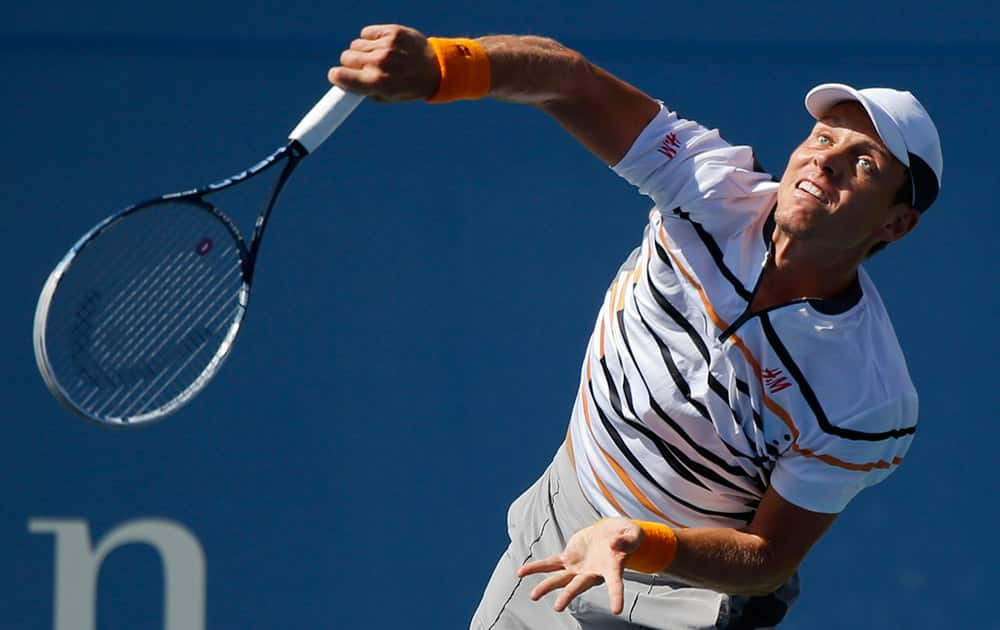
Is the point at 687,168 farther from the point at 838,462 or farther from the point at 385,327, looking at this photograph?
the point at 385,327

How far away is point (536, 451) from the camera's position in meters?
4.04

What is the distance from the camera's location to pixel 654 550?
8.29 feet

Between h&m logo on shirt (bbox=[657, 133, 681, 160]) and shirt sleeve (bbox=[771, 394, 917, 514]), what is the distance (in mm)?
526

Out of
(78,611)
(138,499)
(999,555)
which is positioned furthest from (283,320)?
(999,555)

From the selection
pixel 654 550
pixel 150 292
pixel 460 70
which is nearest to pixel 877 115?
pixel 460 70

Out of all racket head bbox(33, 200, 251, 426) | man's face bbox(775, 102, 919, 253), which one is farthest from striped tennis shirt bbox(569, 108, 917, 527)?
racket head bbox(33, 200, 251, 426)

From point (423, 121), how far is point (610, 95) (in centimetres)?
145

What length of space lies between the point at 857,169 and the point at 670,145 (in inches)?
12.5

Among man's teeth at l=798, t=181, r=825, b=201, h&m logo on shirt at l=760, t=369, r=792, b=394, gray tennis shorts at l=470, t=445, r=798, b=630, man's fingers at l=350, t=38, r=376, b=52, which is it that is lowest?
gray tennis shorts at l=470, t=445, r=798, b=630

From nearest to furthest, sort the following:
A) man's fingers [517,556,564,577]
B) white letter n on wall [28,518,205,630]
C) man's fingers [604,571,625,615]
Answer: man's fingers [604,571,625,615] → man's fingers [517,556,564,577] → white letter n on wall [28,518,205,630]

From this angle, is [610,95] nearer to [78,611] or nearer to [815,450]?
[815,450]

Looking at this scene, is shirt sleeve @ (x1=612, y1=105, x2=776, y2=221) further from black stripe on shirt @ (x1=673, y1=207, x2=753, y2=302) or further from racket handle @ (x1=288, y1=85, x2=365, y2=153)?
racket handle @ (x1=288, y1=85, x2=365, y2=153)

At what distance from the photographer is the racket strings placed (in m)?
2.73

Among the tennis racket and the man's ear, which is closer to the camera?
the tennis racket
